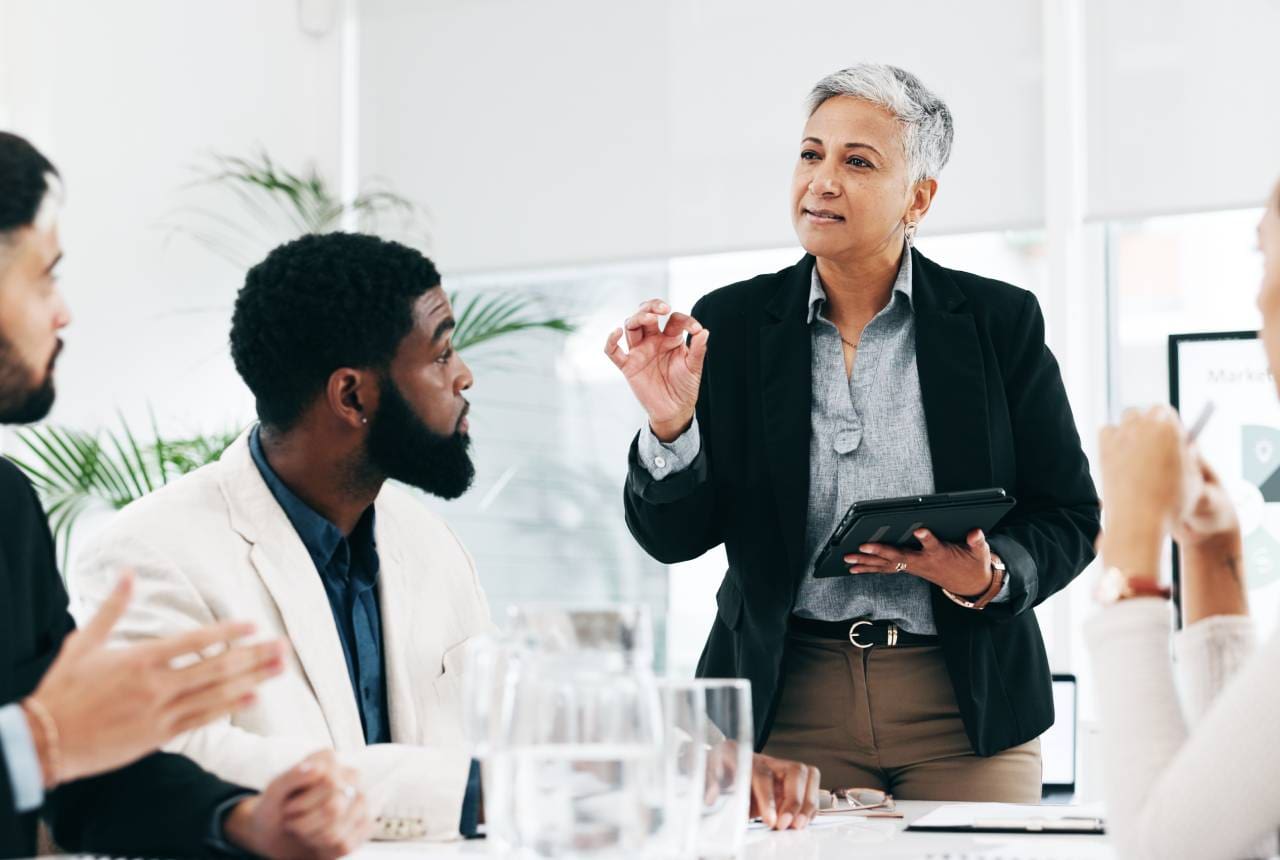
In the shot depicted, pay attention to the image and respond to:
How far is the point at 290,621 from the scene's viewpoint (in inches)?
65.9

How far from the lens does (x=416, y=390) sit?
1.98 metres

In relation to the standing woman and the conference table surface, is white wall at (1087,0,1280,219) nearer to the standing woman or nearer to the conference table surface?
the standing woman

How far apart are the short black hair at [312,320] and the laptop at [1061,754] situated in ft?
5.58

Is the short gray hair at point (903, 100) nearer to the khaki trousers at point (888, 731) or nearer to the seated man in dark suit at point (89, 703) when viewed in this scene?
the khaki trousers at point (888, 731)

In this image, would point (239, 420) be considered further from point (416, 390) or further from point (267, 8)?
point (416, 390)

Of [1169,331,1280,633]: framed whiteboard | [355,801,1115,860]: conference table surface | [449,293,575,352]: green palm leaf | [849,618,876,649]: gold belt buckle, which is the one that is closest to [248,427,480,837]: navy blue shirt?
[355,801,1115,860]: conference table surface

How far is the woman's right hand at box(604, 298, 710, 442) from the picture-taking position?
2264 mm

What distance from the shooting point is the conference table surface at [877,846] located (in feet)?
4.51

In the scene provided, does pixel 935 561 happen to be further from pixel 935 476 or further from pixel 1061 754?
pixel 1061 754

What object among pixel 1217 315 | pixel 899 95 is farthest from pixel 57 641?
pixel 1217 315

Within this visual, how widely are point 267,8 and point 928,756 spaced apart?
12.4ft

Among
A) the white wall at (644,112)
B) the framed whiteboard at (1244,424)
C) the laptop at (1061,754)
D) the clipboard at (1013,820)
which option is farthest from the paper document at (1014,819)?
the white wall at (644,112)

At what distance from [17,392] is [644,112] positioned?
11.2 feet

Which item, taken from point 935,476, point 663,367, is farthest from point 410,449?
point 935,476
